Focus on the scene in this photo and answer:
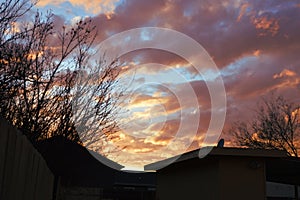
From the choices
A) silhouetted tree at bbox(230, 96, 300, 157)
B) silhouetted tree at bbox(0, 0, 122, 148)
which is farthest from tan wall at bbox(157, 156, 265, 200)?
silhouetted tree at bbox(230, 96, 300, 157)

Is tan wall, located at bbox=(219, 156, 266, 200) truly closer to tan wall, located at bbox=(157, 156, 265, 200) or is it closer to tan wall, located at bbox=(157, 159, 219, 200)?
tan wall, located at bbox=(157, 156, 265, 200)

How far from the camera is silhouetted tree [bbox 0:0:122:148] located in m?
10.4

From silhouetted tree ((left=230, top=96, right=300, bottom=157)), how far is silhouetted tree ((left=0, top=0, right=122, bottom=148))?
76.2 ft

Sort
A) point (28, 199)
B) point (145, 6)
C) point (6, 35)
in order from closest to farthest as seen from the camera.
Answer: point (28, 199)
point (6, 35)
point (145, 6)

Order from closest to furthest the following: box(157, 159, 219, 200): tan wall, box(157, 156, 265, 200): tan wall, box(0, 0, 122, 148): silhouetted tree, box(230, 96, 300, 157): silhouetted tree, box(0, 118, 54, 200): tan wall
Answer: box(0, 118, 54, 200): tan wall < box(0, 0, 122, 148): silhouetted tree < box(157, 156, 265, 200): tan wall < box(157, 159, 219, 200): tan wall < box(230, 96, 300, 157): silhouetted tree

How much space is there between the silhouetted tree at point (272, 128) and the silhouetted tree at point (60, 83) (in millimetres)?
23229

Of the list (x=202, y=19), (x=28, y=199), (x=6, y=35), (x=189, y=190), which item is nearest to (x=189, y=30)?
(x=202, y=19)

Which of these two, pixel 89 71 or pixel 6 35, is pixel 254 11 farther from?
pixel 6 35

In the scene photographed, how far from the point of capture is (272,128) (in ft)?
118

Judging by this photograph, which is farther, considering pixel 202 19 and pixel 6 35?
pixel 202 19

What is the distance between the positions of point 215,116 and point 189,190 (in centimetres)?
504

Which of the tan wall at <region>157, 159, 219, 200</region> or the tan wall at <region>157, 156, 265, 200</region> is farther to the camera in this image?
the tan wall at <region>157, 159, 219, 200</region>

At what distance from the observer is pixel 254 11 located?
14.1 meters

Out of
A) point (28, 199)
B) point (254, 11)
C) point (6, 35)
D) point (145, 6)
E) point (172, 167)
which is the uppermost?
point (254, 11)
